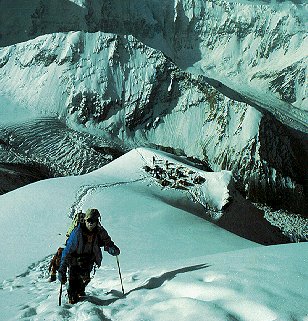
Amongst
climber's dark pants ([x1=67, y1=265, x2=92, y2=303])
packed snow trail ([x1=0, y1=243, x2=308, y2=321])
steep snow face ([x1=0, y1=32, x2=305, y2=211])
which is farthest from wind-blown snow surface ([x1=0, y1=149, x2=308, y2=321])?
steep snow face ([x1=0, y1=32, x2=305, y2=211])

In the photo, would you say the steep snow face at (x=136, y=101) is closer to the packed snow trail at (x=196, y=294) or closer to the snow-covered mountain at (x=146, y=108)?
the snow-covered mountain at (x=146, y=108)

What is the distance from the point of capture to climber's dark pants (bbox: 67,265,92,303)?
735 cm

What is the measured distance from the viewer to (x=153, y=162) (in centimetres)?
3017

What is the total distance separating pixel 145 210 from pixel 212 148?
238ft

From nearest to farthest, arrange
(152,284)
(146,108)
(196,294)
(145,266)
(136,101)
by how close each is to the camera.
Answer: (196,294)
(152,284)
(145,266)
(136,101)
(146,108)

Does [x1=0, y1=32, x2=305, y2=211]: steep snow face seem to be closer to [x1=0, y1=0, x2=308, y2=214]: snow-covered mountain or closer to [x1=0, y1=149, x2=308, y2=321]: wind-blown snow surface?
[x1=0, y1=0, x2=308, y2=214]: snow-covered mountain

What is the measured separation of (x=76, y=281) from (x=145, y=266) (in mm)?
3064

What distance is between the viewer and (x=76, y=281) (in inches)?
295

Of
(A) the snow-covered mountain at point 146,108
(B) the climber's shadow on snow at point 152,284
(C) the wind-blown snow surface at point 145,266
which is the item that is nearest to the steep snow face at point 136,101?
(A) the snow-covered mountain at point 146,108

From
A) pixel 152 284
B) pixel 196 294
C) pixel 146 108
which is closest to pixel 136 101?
pixel 146 108

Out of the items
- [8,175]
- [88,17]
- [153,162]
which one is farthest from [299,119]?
[153,162]

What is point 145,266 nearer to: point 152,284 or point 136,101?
point 152,284

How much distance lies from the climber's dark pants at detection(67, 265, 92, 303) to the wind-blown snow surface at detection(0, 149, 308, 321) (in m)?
0.23

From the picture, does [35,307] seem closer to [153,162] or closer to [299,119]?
[153,162]
